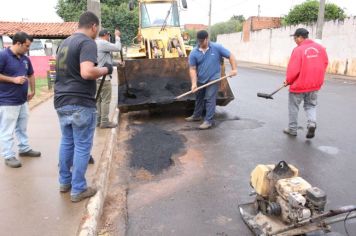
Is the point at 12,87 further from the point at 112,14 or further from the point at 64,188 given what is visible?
the point at 112,14

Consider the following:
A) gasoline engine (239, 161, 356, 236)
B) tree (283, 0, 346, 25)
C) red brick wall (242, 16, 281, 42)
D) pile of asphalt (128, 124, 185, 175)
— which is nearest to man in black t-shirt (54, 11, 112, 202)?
pile of asphalt (128, 124, 185, 175)

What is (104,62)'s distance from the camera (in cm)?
662

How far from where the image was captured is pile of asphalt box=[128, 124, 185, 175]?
5.52m

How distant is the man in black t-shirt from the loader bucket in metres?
4.04

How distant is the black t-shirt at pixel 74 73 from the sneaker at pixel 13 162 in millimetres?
1524

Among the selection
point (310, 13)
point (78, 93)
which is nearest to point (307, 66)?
point (78, 93)

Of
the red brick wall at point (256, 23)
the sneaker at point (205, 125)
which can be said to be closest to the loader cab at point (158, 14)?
the sneaker at point (205, 125)

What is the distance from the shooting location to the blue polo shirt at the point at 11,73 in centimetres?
487

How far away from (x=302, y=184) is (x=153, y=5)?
9324 millimetres

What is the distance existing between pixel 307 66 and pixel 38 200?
4.64 m

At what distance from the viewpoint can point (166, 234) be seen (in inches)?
142

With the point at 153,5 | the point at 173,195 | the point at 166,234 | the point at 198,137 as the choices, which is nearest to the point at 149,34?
the point at 153,5

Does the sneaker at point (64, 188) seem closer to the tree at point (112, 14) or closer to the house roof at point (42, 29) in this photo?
the house roof at point (42, 29)

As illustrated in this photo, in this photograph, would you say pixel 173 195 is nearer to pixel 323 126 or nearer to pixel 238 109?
pixel 323 126
